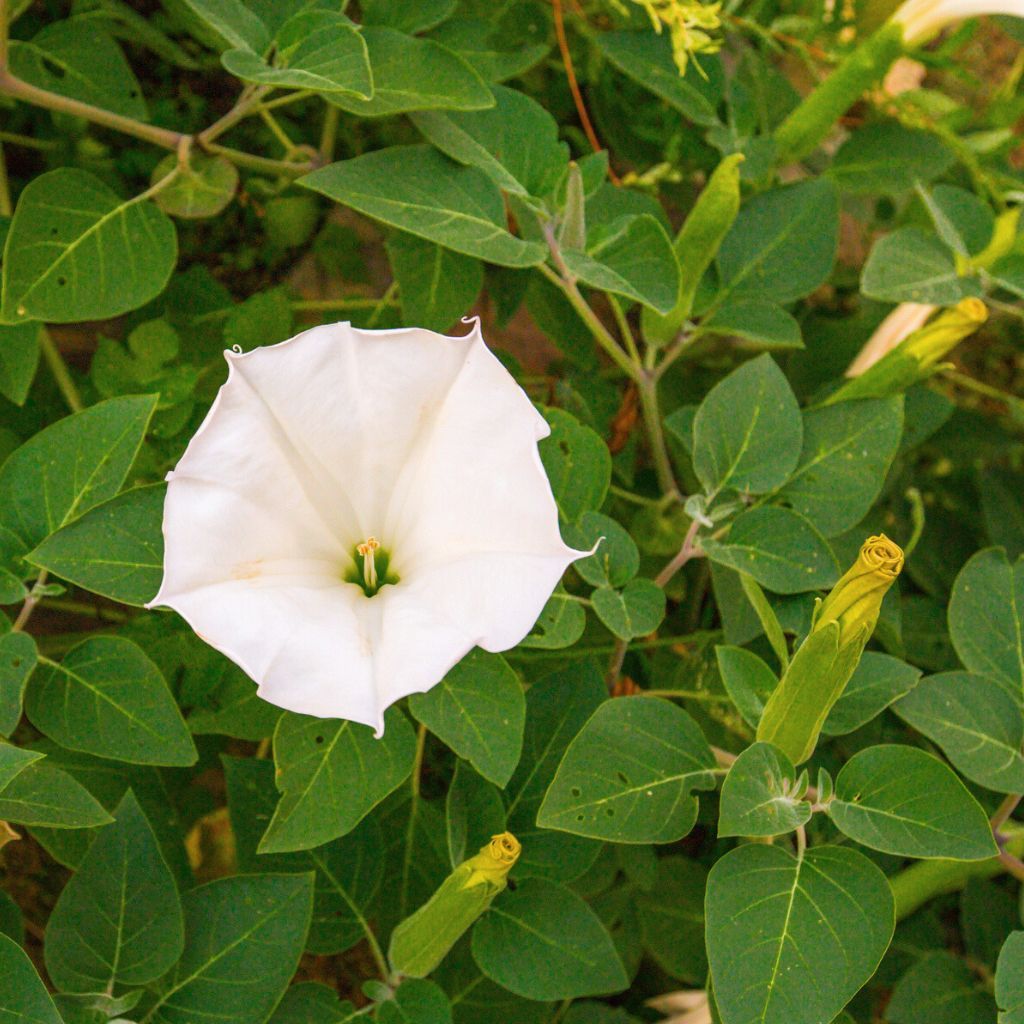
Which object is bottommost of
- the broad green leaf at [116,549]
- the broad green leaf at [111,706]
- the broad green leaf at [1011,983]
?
the broad green leaf at [1011,983]

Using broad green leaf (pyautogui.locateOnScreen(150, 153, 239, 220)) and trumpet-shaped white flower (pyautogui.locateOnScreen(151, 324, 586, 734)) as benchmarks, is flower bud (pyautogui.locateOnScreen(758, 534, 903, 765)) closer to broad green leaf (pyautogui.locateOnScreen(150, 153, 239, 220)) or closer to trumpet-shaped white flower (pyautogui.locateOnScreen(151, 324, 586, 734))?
trumpet-shaped white flower (pyautogui.locateOnScreen(151, 324, 586, 734))

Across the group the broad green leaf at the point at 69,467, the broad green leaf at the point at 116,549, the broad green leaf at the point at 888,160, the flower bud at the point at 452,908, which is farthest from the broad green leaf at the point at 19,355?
the broad green leaf at the point at 888,160

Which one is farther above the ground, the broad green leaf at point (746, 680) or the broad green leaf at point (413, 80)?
the broad green leaf at point (413, 80)

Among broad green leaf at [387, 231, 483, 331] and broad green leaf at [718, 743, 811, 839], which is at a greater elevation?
broad green leaf at [387, 231, 483, 331]

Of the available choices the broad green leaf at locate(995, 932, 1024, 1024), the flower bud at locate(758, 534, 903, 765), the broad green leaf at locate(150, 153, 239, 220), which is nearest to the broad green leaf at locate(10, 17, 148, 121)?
the broad green leaf at locate(150, 153, 239, 220)

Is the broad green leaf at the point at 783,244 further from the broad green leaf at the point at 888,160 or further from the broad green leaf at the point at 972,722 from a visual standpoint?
the broad green leaf at the point at 972,722

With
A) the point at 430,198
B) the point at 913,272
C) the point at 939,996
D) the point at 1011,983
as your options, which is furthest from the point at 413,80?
the point at 939,996
